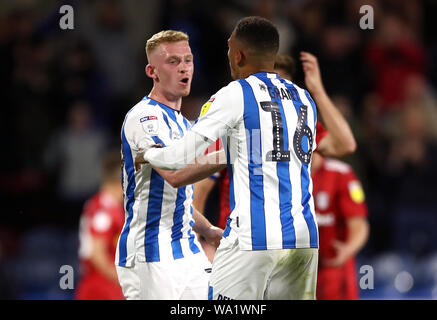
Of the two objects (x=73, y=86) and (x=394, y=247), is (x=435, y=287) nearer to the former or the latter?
(x=394, y=247)

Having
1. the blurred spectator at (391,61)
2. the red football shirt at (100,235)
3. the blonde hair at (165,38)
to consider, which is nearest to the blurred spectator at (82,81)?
the red football shirt at (100,235)

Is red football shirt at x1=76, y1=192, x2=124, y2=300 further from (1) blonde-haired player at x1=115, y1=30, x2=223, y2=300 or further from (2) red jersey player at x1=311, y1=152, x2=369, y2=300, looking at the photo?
(1) blonde-haired player at x1=115, y1=30, x2=223, y2=300

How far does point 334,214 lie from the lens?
6.90 metres

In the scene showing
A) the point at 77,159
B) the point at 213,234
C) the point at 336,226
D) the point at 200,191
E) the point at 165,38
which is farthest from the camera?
the point at 77,159

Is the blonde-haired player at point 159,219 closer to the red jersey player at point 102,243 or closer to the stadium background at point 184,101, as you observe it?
the red jersey player at point 102,243

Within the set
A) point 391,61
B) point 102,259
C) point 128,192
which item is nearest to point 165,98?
point 128,192

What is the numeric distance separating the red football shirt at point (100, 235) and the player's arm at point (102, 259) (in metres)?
0.04

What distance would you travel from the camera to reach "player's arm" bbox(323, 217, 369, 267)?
6.64 metres

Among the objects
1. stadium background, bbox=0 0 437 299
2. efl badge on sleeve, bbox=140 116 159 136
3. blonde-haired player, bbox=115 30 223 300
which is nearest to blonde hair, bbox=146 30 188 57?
blonde-haired player, bbox=115 30 223 300

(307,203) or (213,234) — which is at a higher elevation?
(307,203)

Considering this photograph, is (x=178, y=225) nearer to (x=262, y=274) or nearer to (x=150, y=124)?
(x=150, y=124)

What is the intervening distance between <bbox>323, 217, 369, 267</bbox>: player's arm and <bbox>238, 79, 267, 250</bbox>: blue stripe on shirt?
2780 millimetres

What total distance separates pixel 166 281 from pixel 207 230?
0.40m

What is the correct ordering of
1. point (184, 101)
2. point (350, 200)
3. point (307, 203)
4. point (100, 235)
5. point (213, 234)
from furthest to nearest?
1. point (184, 101)
2. point (100, 235)
3. point (350, 200)
4. point (213, 234)
5. point (307, 203)
